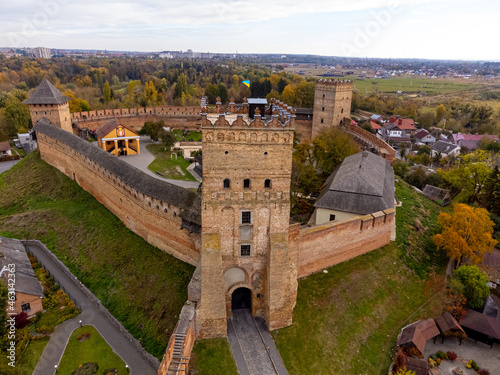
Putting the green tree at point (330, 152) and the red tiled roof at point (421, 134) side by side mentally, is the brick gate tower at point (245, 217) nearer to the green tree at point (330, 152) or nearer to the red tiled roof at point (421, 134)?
the green tree at point (330, 152)

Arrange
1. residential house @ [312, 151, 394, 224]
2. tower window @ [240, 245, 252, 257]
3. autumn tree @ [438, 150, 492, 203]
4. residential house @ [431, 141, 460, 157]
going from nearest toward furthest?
tower window @ [240, 245, 252, 257]
residential house @ [312, 151, 394, 224]
autumn tree @ [438, 150, 492, 203]
residential house @ [431, 141, 460, 157]

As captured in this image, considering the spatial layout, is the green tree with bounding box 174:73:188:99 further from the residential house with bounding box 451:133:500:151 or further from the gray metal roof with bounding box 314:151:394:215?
the gray metal roof with bounding box 314:151:394:215

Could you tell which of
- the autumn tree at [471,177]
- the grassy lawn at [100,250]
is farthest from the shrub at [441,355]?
the autumn tree at [471,177]

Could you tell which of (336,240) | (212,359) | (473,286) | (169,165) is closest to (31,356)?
(212,359)

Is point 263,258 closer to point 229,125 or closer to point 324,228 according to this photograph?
point 324,228

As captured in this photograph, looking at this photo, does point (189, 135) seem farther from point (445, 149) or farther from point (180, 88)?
point (445, 149)

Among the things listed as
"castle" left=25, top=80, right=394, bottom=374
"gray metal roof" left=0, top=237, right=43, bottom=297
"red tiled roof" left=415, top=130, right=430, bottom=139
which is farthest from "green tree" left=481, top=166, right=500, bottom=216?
"gray metal roof" left=0, top=237, right=43, bottom=297
